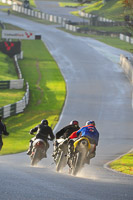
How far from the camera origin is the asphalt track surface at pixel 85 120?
40.3 feet

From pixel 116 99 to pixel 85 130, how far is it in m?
31.2

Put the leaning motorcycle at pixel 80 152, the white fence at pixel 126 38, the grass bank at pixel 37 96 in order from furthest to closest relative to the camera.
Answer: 1. the white fence at pixel 126 38
2. the grass bank at pixel 37 96
3. the leaning motorcycle at pixel 80 152

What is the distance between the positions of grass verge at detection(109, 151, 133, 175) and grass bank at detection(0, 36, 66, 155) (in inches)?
231

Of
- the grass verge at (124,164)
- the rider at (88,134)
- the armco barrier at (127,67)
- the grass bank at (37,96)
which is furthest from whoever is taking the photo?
the armco barrier at (127,67)

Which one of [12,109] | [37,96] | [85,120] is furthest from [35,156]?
[37,96]

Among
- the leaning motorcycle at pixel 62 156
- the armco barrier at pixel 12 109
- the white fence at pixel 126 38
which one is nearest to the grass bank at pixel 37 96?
the armco barrier at pixel 12 109

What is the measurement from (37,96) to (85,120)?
10837 mm

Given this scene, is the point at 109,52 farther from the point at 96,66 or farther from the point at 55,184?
the point at 55,184

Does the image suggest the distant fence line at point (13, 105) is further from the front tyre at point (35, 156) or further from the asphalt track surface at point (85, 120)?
the front tyre at point (35, 156)

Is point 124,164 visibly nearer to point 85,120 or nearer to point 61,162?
point 61,162

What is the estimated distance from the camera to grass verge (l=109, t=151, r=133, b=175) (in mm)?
22750

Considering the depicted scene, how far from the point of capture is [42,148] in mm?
19812

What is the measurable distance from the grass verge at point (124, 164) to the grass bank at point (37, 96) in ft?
19.2

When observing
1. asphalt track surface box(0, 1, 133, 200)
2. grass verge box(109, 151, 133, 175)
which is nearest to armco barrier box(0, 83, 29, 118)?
A: asphalt track surface box(0, 1, 133, 200)
